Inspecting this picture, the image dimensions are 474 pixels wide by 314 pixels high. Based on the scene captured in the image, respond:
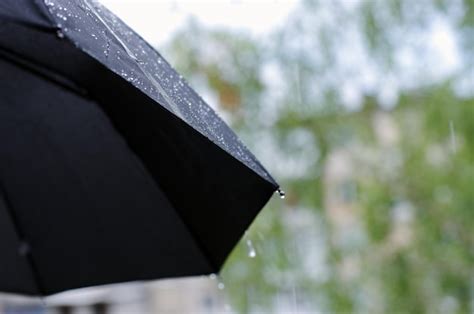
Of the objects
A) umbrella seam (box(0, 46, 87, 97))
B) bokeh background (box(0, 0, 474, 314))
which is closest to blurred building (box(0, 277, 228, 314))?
bokeh background (box(0, 0, 474, 314))

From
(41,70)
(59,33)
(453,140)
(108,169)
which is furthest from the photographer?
(453,140)

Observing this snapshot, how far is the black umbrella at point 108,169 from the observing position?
789mm

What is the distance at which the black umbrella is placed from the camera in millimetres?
789

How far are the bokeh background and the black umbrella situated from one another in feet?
7.15

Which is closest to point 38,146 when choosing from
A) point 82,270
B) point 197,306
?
point 82,270

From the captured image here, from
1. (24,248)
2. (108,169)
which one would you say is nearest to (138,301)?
(24,248)

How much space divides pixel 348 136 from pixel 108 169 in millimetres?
2814

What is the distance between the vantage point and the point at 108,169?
1115 mm

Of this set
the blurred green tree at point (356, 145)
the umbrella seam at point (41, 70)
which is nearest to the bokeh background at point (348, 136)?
the blurred green tree at point (356, 145)

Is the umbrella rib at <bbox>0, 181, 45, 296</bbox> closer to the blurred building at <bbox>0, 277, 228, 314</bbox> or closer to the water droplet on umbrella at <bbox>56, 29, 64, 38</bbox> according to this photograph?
the water droplet on umbrella at <bbox>56, 29, 64, 38</bbox>

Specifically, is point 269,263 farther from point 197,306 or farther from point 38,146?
point 38,146

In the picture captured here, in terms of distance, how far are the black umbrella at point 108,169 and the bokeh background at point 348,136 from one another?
218 centimetres

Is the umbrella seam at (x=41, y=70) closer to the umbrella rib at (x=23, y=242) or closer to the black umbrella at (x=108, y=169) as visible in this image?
the black umbrella at (x=108, y=169)

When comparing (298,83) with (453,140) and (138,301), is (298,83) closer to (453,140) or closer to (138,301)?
(453,140)
